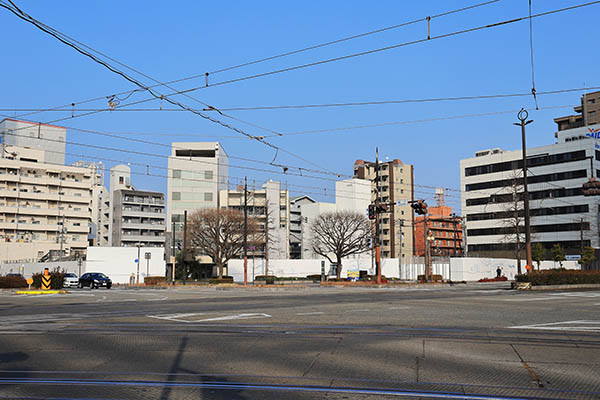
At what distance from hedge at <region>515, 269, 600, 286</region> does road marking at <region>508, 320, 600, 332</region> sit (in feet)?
72.4

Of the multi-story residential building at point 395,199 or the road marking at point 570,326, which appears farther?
the multi-story residential building at point 395,199

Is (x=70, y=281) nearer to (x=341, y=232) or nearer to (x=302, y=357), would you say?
(x=341, y=232)

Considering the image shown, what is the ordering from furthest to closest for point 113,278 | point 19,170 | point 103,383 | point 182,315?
point 19,170 → point 113,278 → point 182,315 → point 103,383

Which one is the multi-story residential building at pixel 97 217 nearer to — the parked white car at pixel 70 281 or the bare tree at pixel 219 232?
the bare tree at pixel 219 232

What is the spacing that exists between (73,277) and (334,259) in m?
52.0

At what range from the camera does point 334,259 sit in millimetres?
100812

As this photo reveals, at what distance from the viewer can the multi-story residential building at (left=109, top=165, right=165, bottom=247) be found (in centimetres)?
10894

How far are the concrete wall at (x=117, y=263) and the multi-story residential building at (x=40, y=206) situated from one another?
32.2 meters

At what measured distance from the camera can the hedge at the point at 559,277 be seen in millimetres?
36469

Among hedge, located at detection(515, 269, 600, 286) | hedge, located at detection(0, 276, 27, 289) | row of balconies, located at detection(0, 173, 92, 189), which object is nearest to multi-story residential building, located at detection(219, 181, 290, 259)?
row of balconies, located at detection(0, 173, 92, 189)

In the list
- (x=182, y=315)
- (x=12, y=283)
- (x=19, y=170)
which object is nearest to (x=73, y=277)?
(x=12, y=283)

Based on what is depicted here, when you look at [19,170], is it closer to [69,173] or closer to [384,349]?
[69,173]

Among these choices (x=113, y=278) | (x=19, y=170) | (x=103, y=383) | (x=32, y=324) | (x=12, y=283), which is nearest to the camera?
(x=103, y=383)

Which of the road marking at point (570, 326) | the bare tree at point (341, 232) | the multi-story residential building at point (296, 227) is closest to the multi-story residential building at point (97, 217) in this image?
the multi-story residential building at point (296, 227)
